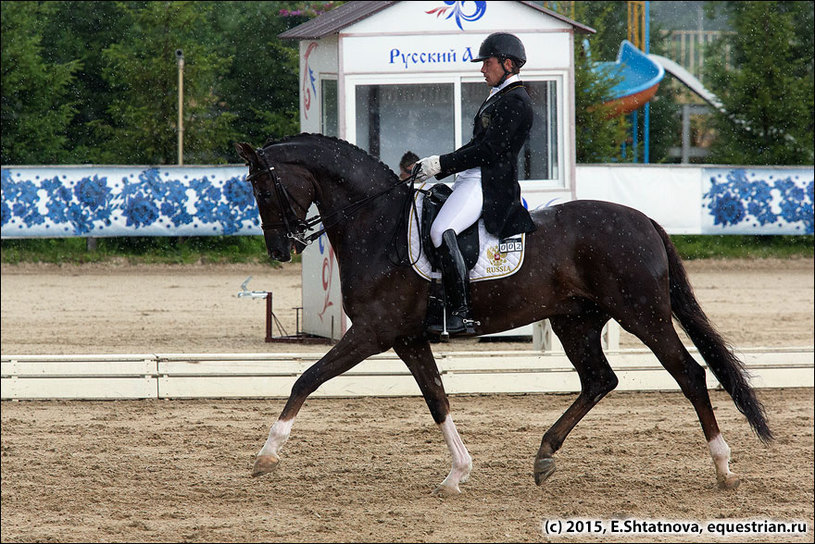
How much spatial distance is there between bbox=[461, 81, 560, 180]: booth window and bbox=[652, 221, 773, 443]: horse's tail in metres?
4.10

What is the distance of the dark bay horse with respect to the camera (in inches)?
229

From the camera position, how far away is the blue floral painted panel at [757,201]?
16.1 meters

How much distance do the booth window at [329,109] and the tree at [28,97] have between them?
340 inches

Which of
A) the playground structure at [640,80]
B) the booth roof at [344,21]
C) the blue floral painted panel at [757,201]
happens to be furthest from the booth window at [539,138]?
the playground structure at [640,80]

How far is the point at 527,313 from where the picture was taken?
19.6 ft

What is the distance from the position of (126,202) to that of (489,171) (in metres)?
10.6

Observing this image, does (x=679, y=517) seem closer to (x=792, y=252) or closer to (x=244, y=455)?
(x=244, y=455)

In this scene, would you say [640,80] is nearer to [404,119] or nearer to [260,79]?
[260,79]

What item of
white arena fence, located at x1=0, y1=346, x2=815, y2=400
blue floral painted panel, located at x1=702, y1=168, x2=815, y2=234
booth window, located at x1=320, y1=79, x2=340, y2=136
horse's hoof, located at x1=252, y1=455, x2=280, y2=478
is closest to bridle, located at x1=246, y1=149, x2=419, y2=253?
horse's hoof, located at x1=252, y1=455, x2=280, y2=478

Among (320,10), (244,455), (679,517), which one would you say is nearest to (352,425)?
(244,455)

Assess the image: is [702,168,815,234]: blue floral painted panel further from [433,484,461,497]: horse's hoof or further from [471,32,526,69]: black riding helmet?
[433,484,461,497]: horse's hoof

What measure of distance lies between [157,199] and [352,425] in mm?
8827

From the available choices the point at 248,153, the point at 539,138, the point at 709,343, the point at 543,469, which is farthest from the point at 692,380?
the point at 539,138

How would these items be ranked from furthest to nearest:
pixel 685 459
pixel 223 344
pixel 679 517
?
pixel 223 344 < pixel 685 459 < pixel 679 517
